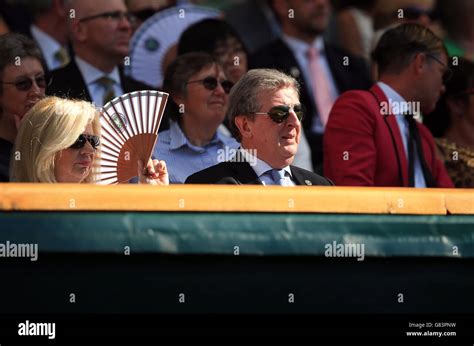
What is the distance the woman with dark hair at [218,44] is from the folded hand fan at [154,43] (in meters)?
0.08

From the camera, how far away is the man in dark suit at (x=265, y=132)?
4824 mm

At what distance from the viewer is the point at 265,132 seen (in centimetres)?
485

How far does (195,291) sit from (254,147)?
2.46 feet

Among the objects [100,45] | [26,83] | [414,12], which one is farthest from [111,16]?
[414,12]

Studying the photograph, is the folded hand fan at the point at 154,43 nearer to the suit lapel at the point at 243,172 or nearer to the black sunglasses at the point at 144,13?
the black sunglasses at the point at 144,13

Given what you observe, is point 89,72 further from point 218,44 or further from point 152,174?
point 152,174

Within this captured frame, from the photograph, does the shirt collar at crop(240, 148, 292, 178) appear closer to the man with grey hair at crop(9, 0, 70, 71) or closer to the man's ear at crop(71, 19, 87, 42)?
the man's ear at crop(71, 19, 87, 42)

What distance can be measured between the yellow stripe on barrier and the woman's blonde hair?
0.90ft

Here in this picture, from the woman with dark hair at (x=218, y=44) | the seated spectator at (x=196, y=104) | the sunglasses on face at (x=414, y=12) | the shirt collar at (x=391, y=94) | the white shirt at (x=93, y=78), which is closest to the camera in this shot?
the seated spectator at (x=196, y=104)

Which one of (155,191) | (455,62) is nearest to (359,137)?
(455,62)

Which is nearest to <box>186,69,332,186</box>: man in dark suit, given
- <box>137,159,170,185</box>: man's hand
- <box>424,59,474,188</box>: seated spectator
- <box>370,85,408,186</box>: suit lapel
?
<box>137,159,170,185</box>: man's hand

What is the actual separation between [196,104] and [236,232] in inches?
Answer: 52.9

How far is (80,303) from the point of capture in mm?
4262

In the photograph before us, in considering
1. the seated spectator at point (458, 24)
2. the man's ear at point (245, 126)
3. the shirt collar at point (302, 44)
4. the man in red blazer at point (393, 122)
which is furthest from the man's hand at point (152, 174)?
the seated spectator at point (458, 24)
